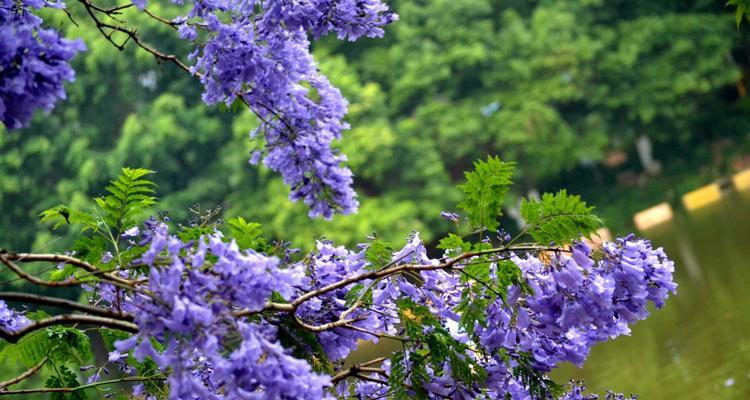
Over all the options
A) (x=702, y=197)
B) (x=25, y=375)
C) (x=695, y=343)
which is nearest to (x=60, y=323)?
(x=25, y=375)

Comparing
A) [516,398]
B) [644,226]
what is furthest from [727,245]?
[516,398]

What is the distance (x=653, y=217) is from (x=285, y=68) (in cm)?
2337

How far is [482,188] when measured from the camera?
2.86m

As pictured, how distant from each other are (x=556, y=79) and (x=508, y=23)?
285 centimetres

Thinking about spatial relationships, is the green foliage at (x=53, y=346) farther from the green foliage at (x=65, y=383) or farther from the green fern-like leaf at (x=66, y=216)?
the green fern-like leaf at (x=66, y=216)

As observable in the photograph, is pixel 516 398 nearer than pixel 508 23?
Yes

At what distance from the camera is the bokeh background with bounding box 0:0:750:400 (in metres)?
27.9

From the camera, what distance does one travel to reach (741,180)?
26.6 meters

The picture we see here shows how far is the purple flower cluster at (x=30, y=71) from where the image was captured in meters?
2.08

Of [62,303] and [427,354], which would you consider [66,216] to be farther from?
[427,354]

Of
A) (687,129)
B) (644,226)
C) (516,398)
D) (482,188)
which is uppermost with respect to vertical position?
(687,129)

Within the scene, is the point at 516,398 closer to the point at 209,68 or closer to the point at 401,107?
the point at 209,68

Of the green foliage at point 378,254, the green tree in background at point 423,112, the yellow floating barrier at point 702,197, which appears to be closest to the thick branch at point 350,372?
the green foliage at point 378,254

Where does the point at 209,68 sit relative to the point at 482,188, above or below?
above
